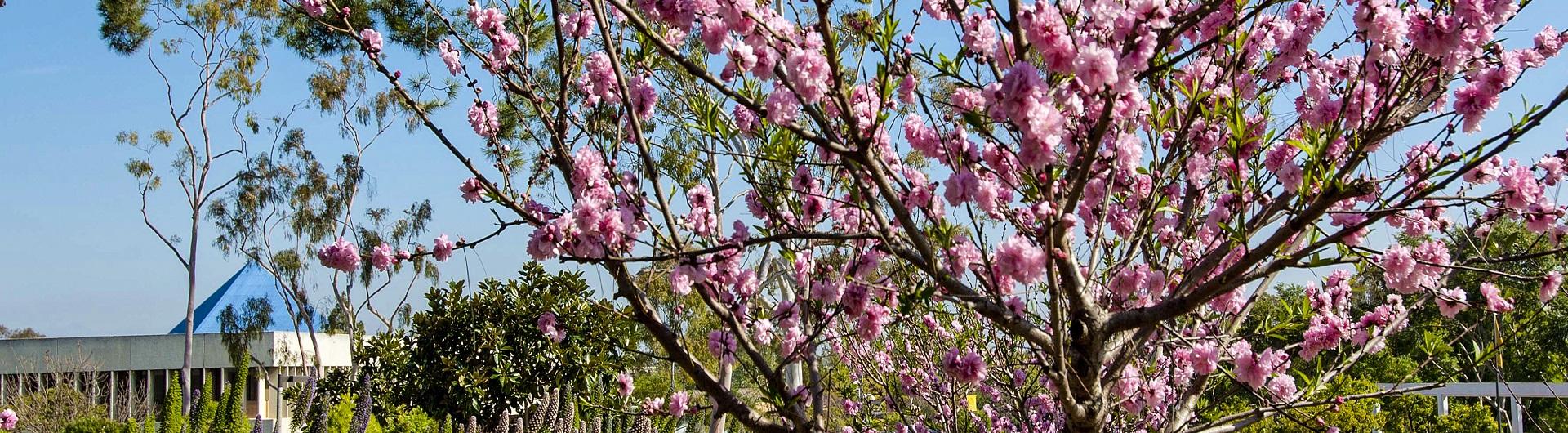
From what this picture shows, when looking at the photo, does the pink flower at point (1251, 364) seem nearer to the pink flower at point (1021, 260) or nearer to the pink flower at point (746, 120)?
the pink flower at point (1021, 260)

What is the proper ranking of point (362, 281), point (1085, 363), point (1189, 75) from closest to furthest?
point (1085, 363)
point (1189, 75)
point (362, 281)

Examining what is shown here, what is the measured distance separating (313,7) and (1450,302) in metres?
3.01

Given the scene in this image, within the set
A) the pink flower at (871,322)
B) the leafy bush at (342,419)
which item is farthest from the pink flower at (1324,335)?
the leafy bush at (342,419)

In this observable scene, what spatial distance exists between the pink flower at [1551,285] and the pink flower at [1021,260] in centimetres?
149

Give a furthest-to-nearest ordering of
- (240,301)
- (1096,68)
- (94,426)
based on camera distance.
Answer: (240,301) → (94,426) → (1096,68)

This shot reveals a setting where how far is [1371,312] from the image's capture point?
344cm

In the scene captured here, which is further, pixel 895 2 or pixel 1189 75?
pixel 1189 75

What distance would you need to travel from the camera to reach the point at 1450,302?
2.84 meters

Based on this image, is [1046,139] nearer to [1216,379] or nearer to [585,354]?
[1216,379]

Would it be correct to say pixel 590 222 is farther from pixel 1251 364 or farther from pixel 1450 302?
pixel 1450 302

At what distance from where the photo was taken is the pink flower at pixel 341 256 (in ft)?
9.33

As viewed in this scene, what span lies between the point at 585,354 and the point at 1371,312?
19.0ft

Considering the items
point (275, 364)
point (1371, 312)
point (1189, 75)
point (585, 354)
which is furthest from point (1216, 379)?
point (275, 364)

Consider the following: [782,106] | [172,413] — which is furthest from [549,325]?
[172,413]
